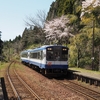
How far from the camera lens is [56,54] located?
75.4 feet

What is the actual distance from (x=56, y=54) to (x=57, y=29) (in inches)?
1061

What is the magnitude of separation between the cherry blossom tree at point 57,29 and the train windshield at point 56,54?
21.6 meters

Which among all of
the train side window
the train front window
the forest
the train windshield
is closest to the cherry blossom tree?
the forest

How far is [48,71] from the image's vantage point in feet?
75.6

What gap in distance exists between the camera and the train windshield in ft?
74.8

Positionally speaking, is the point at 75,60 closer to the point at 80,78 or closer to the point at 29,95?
the point at 80,78

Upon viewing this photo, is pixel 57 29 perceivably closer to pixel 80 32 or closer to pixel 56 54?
pixel 80 32

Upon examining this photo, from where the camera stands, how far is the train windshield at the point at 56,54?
2281 centimetres

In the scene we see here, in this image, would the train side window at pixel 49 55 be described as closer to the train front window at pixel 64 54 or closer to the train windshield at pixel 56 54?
the train windshield at pixel 56 54

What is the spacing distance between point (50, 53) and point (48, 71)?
164 cm

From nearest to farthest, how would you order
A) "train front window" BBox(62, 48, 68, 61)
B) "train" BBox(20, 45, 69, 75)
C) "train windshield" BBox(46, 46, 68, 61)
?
"train" BBox(20, 45, 69, 75) < "train windshield" BBox(46, 46, 68, 61) < "train front window" BBox(62, 48, 68, 61)

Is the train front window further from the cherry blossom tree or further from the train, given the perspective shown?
the cherry blossom tree

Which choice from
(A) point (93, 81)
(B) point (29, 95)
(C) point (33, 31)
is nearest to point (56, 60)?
(A) point (93, 81)

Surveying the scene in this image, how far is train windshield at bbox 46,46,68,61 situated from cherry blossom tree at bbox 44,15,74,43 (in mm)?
21604
